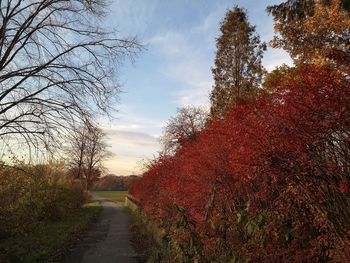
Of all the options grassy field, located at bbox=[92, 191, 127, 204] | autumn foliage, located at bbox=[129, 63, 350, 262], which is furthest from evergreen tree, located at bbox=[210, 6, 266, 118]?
grassy field, located at bbox=[92, 191, 127, 204]

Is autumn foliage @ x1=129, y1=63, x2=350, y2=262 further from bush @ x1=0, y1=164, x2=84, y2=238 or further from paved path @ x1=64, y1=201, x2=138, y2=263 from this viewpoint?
bush @ x1=0, y1=164, x2=84, y2=238

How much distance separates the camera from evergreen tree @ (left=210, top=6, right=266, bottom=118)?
66.5 feet

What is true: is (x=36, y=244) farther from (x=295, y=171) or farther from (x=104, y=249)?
(x=295, y=171)

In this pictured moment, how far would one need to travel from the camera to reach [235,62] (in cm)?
2070

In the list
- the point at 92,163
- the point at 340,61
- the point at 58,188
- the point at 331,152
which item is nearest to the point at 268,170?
the point at 331,152

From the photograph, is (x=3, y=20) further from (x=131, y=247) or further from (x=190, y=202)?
(x=131, y=247)

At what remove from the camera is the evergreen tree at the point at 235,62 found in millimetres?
20281

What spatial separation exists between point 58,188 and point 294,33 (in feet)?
60.1

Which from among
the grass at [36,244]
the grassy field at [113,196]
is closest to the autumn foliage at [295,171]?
the grass at [36,244]

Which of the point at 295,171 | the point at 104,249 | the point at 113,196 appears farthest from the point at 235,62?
the point at 113,196

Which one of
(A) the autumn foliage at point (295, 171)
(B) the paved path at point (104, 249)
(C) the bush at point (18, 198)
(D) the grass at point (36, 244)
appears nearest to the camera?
(A) the autumn foliage at point (295, 171)

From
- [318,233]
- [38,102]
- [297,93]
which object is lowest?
[318,233]

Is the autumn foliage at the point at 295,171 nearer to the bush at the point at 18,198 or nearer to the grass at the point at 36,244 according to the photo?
the grass at the point at 36,244

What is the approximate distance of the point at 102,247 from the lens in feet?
50.5
